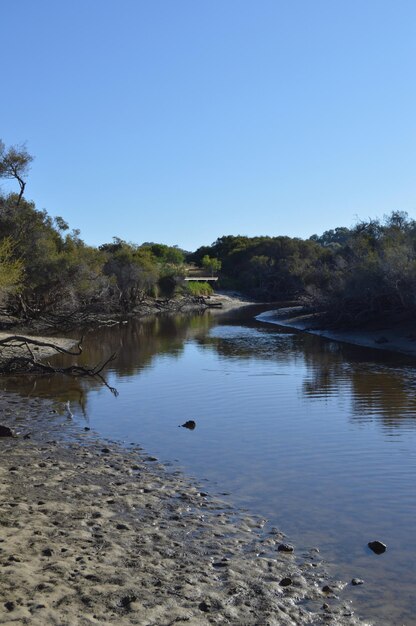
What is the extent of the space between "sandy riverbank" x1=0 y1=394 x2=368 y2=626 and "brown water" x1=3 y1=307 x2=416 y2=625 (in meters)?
0.59

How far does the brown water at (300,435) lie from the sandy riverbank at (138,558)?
590 millimetres

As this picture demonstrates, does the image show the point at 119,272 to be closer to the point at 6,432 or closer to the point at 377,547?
the point at 6,432

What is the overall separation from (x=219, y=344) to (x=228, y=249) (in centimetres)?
9680

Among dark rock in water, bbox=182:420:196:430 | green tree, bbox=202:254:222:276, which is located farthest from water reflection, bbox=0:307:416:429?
green tree, bbox=202:254:222:276

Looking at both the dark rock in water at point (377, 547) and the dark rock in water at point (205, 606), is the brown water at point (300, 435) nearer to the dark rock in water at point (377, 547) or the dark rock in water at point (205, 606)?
the dark rock in water at point (377, 547)

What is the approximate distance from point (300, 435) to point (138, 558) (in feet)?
26.4

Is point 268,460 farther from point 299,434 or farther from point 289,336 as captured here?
point 289,336

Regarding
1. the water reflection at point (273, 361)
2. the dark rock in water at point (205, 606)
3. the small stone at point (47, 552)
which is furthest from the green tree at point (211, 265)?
the dark rock in water at point (205, 606)

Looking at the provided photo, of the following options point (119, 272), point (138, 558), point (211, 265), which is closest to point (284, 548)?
point (138, 558)

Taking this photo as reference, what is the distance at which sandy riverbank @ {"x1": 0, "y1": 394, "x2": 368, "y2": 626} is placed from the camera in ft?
20.2

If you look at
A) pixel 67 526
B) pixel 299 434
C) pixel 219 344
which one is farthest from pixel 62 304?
pixel 67 526

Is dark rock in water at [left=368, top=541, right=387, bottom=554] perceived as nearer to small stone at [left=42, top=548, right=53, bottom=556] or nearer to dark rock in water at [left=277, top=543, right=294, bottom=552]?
dark rock in water at [left=277, top=543, right=294, bottom=552]

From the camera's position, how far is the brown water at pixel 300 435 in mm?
8609

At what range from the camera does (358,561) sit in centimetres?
803
